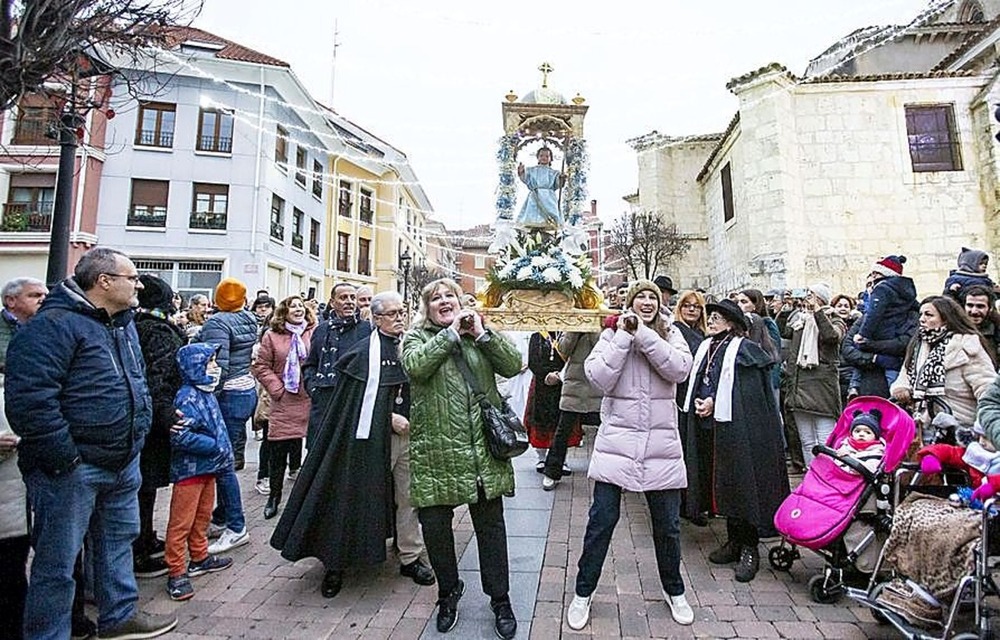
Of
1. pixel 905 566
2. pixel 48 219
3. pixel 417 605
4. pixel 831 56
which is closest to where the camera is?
pixel 905 566

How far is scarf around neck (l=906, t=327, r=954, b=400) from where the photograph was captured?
11.9 ft

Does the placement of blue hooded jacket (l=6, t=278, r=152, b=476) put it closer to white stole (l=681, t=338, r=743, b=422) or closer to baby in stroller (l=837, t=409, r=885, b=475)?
white stole (l=681, t=338, r=743, b=422)

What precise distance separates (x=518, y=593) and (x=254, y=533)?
2362 millimetres

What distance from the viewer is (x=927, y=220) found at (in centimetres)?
1164

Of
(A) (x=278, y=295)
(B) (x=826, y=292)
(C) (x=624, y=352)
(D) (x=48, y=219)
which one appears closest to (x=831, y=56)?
(B) (x=826, y=292)

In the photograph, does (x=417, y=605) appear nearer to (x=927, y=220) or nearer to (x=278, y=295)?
(x=927, y=220)

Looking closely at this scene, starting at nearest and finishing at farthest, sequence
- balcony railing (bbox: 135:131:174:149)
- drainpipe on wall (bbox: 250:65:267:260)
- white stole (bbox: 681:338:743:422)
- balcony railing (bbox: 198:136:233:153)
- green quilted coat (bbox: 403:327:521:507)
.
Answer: green quilted coat (bbox: 403:327:521:507) < white stole (bbox: 681:338:743:422) < balcony railing (bbox: 135:131:174:149) < drainpipe on wall (bbox: 250:65:267:260) < balcony railing (bbox: 198:136:233:153)

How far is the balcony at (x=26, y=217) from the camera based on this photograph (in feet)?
60.9

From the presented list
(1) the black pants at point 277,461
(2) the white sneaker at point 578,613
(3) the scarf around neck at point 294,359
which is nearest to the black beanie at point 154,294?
(3) the scarf around neck at point 294,359

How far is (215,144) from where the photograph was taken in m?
20.4

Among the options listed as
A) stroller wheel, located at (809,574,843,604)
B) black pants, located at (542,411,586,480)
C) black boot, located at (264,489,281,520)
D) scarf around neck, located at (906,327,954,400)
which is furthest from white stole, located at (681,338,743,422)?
black boot, located at (264,489,281,520)

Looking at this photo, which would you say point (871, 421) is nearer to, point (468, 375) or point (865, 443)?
point (865, 443)

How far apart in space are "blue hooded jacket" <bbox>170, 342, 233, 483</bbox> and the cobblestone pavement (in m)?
0.77

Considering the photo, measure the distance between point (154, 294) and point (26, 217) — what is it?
2111cm
